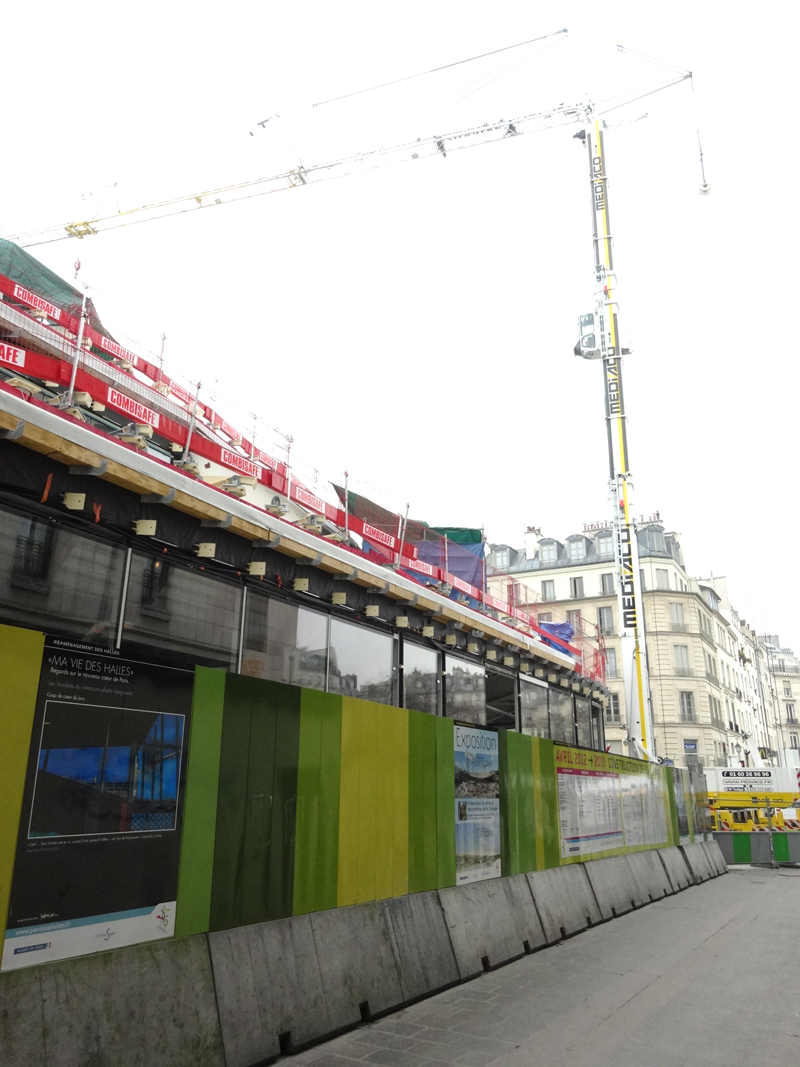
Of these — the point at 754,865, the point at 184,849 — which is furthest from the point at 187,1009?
the point at 754,865

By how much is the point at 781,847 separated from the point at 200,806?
19639mm

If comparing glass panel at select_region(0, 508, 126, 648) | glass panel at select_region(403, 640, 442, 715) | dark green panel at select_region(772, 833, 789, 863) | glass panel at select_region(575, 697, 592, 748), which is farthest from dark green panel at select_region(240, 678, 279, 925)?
glass panel at select_region(575, 697, 592, 748)

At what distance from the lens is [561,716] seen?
22.7 meters

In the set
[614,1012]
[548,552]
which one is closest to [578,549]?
[548,552]

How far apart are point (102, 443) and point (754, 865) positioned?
20.3 m

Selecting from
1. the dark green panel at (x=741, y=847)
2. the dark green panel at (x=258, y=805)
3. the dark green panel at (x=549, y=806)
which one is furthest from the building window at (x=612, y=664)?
the dark green panel at (x=258, y=805)

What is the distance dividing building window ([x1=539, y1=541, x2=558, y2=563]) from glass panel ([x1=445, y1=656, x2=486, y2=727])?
165ft

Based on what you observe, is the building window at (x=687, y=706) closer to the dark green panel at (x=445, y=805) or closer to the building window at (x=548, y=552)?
the building window at (x=548, y=552)

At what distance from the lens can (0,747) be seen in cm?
448

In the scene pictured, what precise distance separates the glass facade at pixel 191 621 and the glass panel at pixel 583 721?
9901mm

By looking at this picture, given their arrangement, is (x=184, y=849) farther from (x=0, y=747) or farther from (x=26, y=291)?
(x=26, y=291)

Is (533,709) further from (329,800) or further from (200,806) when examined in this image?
(200,806)

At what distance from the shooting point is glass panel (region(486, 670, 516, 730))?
17938 mm

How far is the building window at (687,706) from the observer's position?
5581 cm
